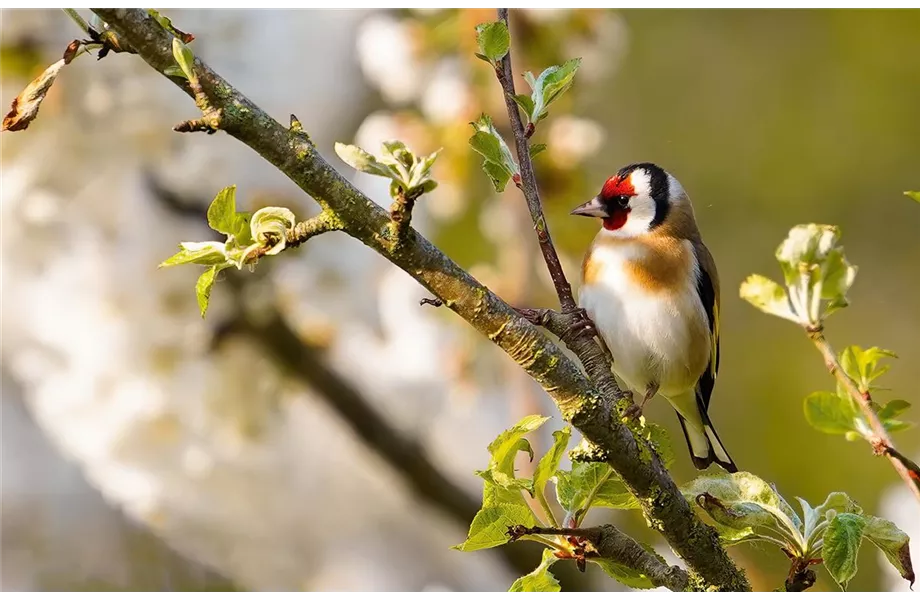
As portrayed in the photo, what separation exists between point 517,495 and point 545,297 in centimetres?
145

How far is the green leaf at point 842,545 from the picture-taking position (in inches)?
30.4

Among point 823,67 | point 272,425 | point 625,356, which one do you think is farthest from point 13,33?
point 823,67

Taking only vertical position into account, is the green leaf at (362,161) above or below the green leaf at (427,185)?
above

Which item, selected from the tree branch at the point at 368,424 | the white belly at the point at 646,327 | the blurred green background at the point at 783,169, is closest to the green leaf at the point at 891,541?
the white belly at the point at 646,327

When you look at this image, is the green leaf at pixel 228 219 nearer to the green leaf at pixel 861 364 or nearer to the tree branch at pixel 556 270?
Answer: the tree branch at pixel 556 270

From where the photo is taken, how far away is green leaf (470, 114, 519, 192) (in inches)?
32.6

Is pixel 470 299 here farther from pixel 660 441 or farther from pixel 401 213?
pixel 660 441

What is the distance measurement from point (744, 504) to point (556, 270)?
237 mm

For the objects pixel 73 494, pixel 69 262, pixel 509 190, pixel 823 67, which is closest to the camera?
pixel 69 262

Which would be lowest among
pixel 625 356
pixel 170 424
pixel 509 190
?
pixel 625 356

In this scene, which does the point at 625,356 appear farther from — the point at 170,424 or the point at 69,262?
the point at 69,262

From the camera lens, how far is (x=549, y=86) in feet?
2.83

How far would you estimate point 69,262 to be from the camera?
2.09 metres

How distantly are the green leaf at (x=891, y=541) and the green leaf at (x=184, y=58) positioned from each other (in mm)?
588
